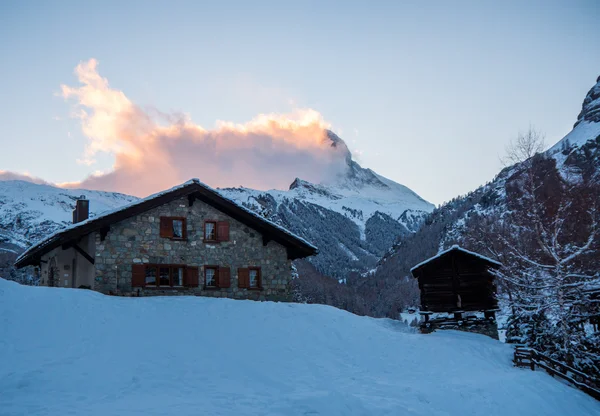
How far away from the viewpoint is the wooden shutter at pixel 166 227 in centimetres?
2369

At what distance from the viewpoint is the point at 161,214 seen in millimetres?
23781

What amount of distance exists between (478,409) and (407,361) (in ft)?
17.5

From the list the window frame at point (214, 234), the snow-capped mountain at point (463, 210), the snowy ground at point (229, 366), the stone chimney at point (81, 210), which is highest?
the snow-capped mountain at point (463, 210)

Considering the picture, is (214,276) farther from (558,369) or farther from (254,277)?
(558,369)

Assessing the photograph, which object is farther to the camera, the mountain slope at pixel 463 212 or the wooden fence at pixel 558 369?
the mountain slope at pixel 463 212

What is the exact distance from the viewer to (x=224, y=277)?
24625 millimetres

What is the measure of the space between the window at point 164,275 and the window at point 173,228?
140cm

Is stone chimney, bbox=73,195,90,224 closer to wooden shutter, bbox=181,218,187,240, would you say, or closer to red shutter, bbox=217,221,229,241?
wooden shutter, bbox=181,218,187,240

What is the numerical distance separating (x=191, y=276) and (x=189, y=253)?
1.07 metres

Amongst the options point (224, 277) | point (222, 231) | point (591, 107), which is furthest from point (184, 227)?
point (591, 107)

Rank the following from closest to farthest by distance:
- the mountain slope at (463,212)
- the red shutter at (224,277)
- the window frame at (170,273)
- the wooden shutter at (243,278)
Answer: the window frame at (170,273) < the red shutter at (224,277) < the wooden shutter at (243,278) < the mountain slope at (463,212)

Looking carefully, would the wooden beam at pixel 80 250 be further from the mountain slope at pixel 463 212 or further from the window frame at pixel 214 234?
the mountain slope at pixel 463 212

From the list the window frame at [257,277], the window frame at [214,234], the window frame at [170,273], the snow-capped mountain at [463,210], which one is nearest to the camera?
the window frame at [170,273]

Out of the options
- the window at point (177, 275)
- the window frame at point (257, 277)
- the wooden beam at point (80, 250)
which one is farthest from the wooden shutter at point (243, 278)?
the wooden beam at point (80, 250)
